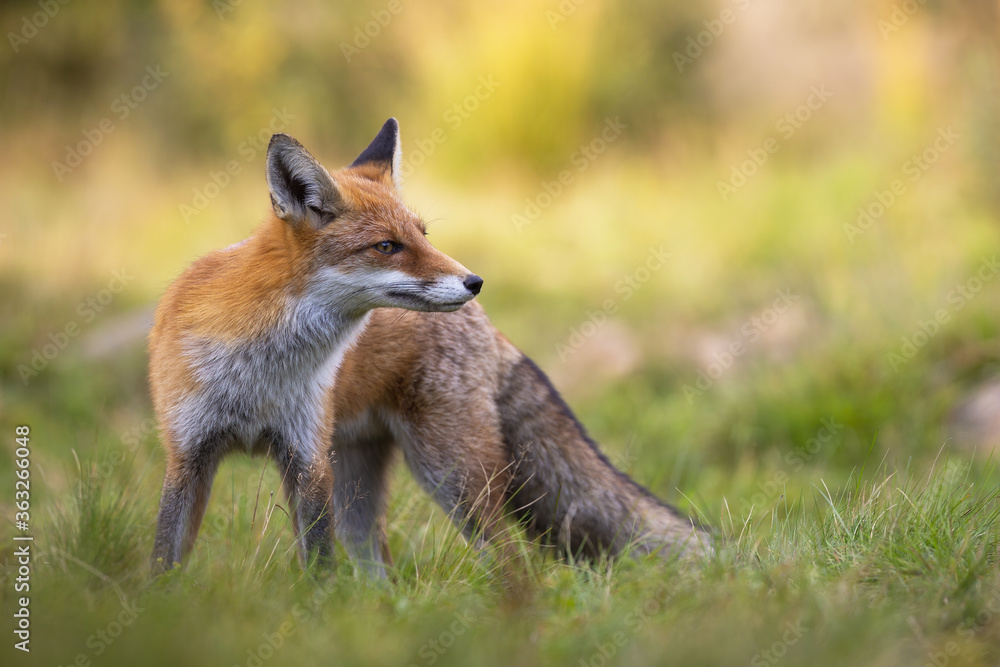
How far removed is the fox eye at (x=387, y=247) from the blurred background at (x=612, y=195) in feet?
3.83

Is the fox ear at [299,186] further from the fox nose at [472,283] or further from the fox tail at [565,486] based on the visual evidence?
the fox tail at [565,486]

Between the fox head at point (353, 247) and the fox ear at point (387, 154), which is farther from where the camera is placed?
the fox ear at point (387, 154)

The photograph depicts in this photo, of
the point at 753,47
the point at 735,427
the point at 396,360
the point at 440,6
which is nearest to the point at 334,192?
the point at 396,360

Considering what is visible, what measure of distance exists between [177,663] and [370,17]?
16.6 metres

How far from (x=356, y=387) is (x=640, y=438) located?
3537 mm

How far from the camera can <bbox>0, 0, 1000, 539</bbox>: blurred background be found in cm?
697

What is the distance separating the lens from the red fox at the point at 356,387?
3.63 meters

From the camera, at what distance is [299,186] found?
148 inches

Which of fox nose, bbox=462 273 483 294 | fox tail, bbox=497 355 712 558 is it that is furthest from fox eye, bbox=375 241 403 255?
fox tail, bbox=497 355 712 558

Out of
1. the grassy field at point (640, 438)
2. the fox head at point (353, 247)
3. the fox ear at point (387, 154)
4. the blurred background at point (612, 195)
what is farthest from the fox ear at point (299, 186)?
the grassy field at point (640, 438)

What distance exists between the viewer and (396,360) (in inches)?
167

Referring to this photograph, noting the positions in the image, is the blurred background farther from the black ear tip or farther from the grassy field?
the black ear tip

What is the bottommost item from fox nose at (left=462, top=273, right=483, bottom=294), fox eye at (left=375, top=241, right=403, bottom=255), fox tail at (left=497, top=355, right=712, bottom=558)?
fox tail at (left=497, top=355, right=712, bottom=558)

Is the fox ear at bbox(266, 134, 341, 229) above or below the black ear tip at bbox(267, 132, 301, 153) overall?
below
